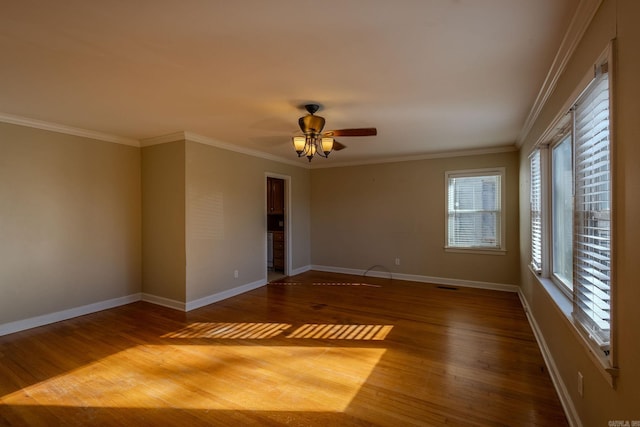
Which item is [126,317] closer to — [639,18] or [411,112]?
[411,112]

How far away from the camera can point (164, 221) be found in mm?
4469

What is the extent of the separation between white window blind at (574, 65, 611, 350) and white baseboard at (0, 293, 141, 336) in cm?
515

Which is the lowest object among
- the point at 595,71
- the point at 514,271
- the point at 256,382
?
the point at 256,382

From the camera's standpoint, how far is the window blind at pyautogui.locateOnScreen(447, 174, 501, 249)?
5262 millimetres

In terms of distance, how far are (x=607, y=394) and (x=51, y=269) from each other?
5.15 m

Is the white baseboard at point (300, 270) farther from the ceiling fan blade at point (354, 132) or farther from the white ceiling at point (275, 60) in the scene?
the ceiling fan blade at point (354, 132)

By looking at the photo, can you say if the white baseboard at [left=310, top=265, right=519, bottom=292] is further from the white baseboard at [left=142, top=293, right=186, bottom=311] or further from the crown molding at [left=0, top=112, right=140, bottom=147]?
the crown molding at [left=0, top=112, right=140, bottom=147]

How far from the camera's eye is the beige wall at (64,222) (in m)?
3.50

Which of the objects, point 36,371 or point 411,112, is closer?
point 36,371

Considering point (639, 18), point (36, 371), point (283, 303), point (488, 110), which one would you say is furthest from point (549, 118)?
point (36, 371)

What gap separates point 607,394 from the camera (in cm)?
147

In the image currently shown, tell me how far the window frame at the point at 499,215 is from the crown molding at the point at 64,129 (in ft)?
16.8

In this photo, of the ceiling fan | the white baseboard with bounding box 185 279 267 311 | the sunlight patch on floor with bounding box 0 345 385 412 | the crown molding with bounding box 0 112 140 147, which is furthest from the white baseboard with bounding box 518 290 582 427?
the crown molding with bounding box 0 112 140 147

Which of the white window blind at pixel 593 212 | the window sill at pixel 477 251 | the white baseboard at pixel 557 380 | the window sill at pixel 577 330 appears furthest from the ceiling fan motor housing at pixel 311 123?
the window sill at pixel 477 251
